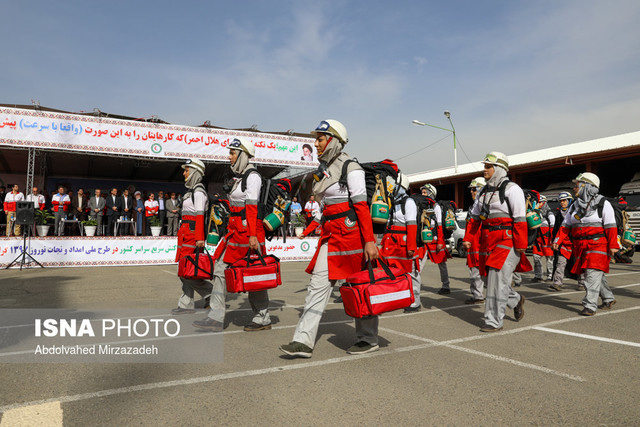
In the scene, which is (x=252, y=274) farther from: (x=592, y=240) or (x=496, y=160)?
(x=592, y=240)

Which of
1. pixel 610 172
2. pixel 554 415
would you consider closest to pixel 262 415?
pixel 554 415

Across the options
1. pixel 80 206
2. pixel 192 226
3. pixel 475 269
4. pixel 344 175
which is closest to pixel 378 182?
pixel 344 175

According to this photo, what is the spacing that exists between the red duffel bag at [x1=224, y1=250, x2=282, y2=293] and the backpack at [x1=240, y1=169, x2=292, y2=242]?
53cm

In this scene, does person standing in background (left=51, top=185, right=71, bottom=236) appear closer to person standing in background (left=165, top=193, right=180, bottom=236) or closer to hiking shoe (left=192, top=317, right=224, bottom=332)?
person standing in background (left=165, top=193, right=180, bottom=236)

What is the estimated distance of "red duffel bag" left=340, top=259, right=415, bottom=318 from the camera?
4.26 m

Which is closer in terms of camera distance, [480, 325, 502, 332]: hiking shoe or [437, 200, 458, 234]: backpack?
[480, 325, 502, 332]: hiking shoe

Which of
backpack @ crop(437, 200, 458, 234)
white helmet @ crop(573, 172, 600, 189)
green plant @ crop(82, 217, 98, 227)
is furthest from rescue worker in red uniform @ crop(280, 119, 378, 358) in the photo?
green plant @ crop(82, 217, 98, 227)

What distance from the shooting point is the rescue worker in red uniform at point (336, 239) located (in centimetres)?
449

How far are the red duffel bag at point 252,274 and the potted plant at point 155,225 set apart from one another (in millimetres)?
13393

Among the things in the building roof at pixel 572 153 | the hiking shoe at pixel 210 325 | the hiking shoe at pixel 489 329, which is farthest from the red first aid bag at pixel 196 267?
the building roof at pixel 572 153

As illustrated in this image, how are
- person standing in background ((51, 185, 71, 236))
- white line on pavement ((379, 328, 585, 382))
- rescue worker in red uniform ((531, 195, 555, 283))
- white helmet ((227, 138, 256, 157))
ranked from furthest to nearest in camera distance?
person standing in background ((51, 185, 71, 236)) < rescue worker in red uniform ((531, 195, 555, 283)) < white helmet ((227, 138, 256, 157)) < white line on pavement ((379, 328, 585, 382))

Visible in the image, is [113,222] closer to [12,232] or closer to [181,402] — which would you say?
[12,232]

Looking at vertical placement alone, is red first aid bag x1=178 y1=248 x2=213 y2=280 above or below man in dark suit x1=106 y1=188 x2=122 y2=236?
below

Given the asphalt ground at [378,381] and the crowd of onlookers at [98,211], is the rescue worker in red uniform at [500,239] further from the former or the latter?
the crowd of onlookers at [98,211]
